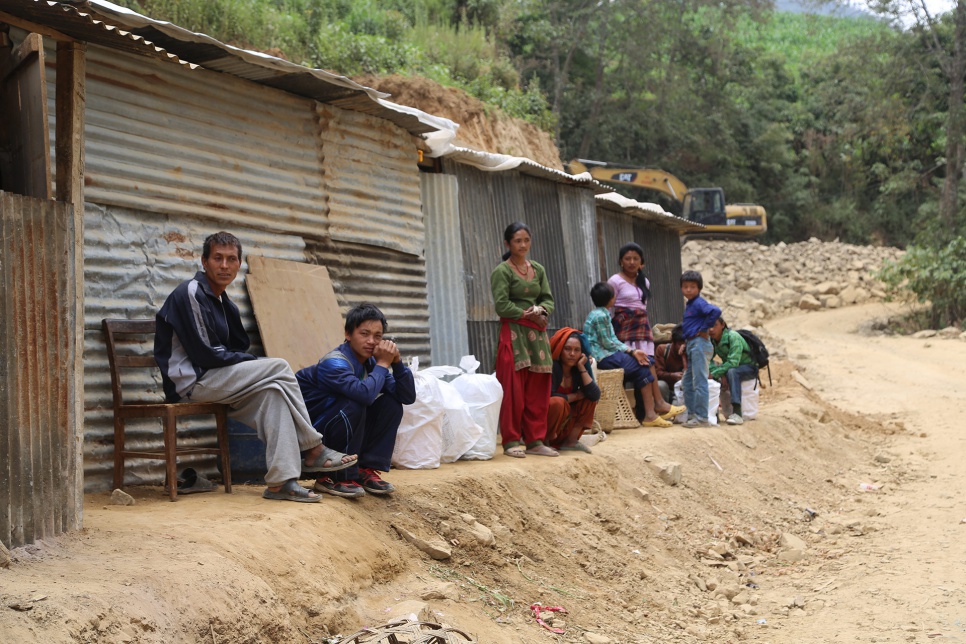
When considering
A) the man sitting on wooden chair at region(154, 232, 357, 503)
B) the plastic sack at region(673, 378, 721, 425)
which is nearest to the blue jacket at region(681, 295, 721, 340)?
the plastic sack at region(673, 378, 721, 425)

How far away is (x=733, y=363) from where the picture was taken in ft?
35.1

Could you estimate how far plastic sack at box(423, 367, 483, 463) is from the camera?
6.98m

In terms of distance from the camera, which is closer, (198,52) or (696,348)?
(198,52)

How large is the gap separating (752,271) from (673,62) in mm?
9012

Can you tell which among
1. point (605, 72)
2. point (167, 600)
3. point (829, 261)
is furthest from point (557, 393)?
point (605, 72)

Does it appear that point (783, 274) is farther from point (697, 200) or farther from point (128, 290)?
point (128, 290)

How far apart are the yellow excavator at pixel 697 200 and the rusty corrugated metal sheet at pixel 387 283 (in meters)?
15.3

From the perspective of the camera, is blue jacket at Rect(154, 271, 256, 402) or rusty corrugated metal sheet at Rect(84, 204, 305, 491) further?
rusty corrugated metal sheet at Rect(84, 204, 305, 491)

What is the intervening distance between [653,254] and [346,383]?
34.1ft

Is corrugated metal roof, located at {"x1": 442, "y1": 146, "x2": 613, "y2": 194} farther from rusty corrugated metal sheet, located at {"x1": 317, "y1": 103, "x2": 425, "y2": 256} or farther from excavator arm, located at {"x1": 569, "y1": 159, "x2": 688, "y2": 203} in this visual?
excavator arm, located at {"x1": 569, "y1": 159, "x2": 688, "y2": 203}

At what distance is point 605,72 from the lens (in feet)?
112

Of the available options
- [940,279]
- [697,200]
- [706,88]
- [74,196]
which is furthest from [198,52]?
[706,88]

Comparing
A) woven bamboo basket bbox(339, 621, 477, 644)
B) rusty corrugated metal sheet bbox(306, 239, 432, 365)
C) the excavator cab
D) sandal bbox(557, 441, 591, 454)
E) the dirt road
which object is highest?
the excavator cab

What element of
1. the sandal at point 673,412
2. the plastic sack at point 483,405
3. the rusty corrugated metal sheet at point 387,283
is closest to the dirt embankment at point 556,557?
the plastic sack at point 483,405
